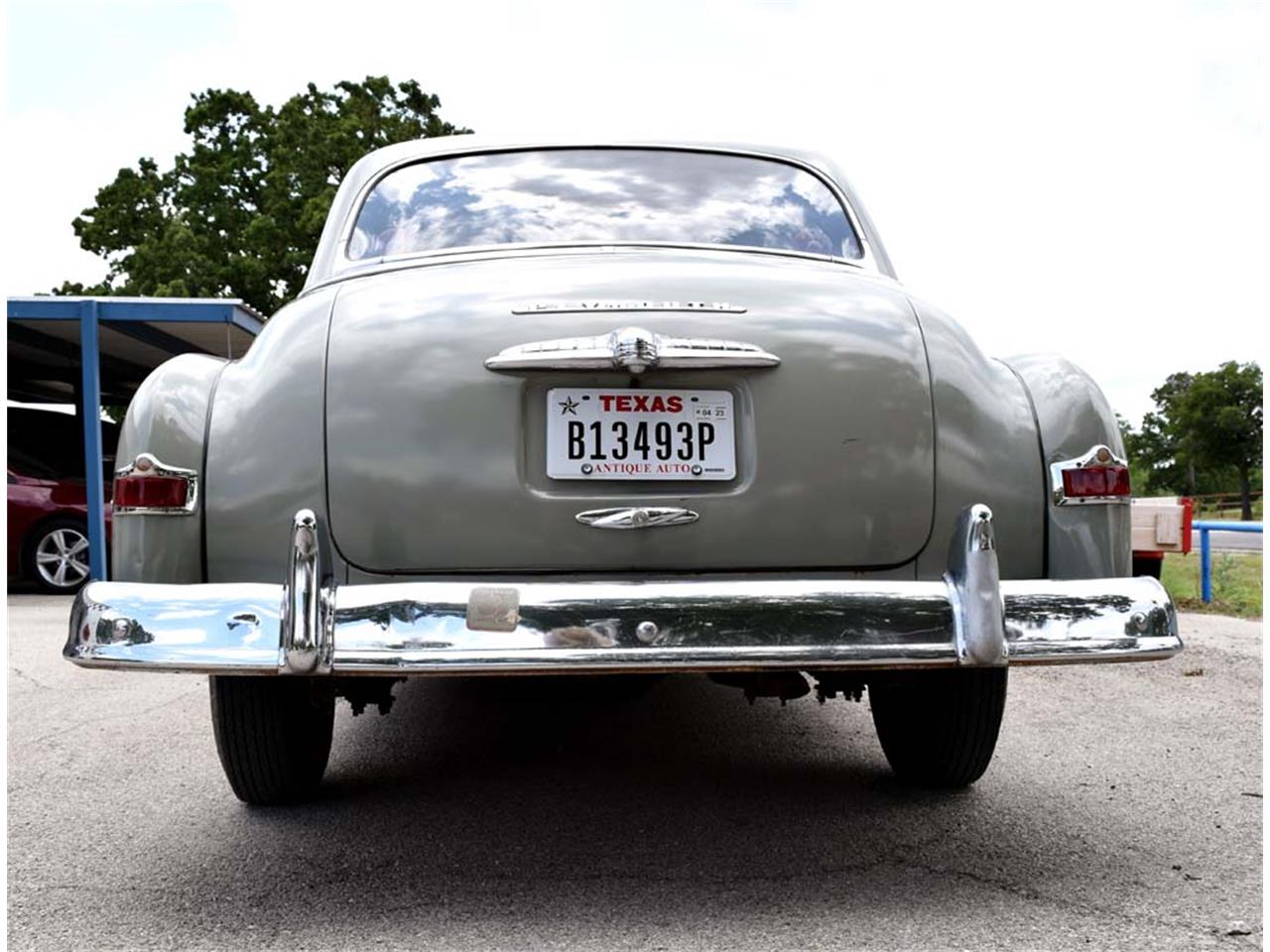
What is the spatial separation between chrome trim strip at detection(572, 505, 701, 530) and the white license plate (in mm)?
77

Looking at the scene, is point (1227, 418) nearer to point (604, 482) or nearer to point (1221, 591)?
point (1221, 591)

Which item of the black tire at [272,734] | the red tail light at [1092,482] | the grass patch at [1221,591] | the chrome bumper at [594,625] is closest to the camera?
the chrome bumper at [594,625]

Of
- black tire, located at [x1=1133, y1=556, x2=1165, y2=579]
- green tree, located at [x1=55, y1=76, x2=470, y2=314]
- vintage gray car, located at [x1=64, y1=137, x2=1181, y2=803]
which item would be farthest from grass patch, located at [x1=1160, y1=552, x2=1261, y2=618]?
green tree, located at [x1=55, y1=76, x2=470, y2=314]

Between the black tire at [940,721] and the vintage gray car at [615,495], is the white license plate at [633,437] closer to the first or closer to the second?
the vintage gray car at [615,495]

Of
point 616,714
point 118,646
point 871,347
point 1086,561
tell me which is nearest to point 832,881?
point 1086,561

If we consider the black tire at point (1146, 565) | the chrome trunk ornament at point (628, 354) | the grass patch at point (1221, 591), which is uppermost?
the chrome trunk ornament at point (628, 354)

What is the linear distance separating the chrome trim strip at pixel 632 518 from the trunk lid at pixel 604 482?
0.7 inches

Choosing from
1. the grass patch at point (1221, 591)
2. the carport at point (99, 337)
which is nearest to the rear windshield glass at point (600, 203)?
the grass patch at point (1221, 591)

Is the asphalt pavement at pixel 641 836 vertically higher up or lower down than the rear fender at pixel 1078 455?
lower down

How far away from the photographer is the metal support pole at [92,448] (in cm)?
1123

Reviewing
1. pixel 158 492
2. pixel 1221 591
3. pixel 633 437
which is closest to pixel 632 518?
pixel 633 437

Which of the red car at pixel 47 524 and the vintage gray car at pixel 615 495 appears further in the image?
the red car at pixel 47 524

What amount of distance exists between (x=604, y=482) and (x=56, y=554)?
34.6 ft

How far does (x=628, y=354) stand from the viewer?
2748mm
